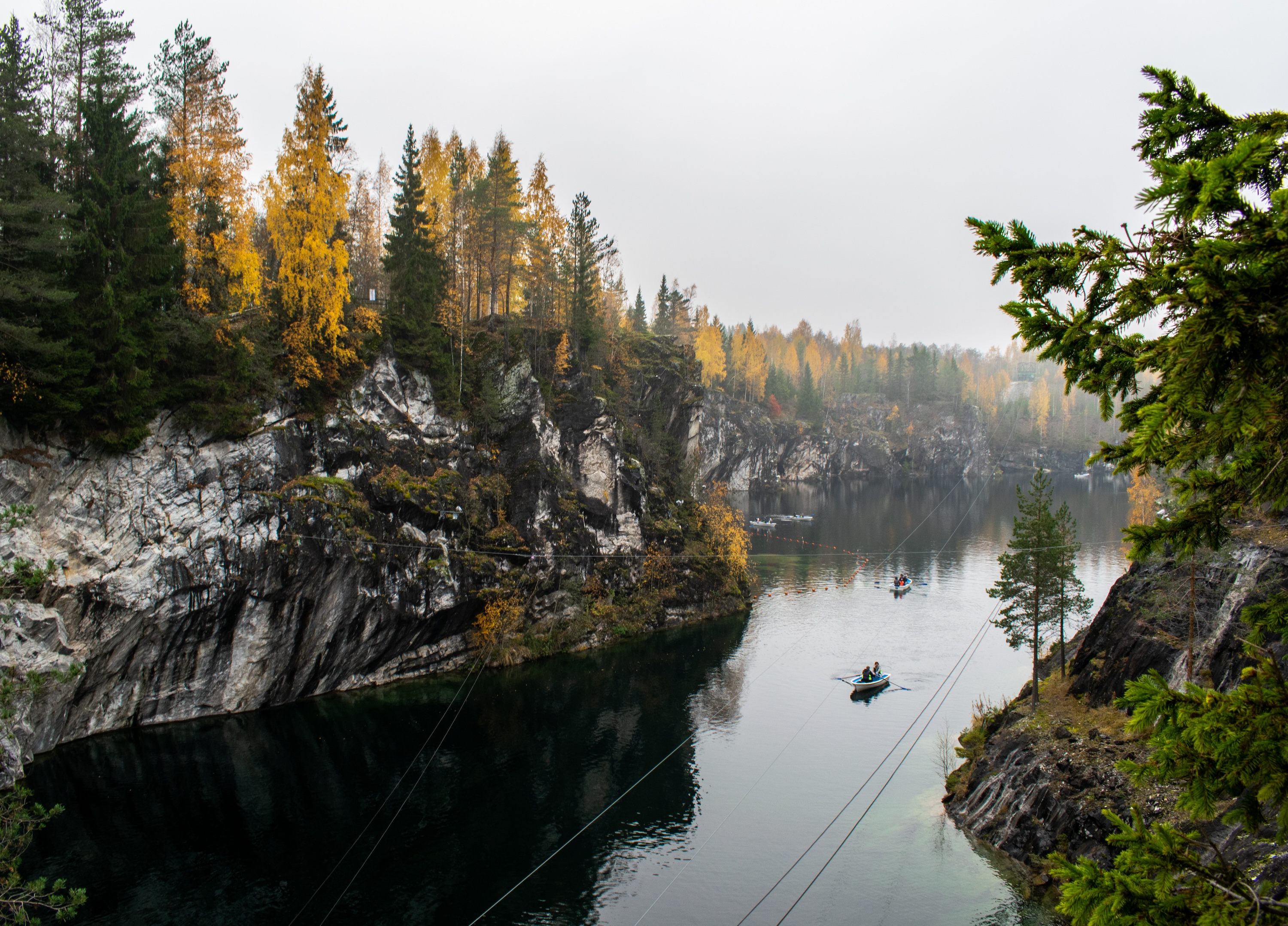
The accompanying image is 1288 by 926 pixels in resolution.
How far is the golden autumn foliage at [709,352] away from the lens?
129m

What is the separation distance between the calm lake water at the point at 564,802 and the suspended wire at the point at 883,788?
212 mm

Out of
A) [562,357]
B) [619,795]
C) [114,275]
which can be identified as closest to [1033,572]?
[619,795]

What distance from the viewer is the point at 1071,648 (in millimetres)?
37406

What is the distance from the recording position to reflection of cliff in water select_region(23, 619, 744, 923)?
25125 mm

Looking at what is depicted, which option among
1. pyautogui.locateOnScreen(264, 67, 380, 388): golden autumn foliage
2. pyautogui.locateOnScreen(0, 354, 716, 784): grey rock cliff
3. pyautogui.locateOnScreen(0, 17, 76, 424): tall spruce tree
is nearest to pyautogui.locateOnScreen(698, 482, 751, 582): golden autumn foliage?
pyautogui.locateOnScreen(0, 354, 716, 784): grey rock cliff

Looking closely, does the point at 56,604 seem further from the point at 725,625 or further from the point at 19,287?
the point at 725,625

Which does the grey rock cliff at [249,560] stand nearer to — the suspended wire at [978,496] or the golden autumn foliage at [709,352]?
the suspended wire at [978,496]

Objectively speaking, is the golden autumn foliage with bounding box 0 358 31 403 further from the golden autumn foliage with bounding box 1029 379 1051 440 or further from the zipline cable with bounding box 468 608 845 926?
the golden autumn foliage with bounding box 1029 379 1051 440

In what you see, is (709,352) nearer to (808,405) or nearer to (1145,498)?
(808,405)

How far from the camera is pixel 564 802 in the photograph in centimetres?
3212

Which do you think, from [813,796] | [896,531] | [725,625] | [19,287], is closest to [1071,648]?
[813,796]

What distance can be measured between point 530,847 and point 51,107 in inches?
1654

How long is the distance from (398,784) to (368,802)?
5.78ft

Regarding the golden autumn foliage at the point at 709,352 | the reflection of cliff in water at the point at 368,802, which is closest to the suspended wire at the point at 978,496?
the reflection of cliff in water at the point at 368,802
